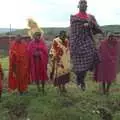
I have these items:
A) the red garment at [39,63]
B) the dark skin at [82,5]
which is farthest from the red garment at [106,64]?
the red garment at [39,63]

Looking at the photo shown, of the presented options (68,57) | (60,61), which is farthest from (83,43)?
(60,61)

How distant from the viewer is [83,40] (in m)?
13.2

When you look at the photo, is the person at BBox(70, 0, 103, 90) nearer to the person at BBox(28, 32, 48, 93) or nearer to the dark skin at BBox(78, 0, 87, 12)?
the dark skin at BBox(78, 0, 87, 12)

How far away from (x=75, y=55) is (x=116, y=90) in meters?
2.11

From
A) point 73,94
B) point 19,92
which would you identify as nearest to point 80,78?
point 73,94

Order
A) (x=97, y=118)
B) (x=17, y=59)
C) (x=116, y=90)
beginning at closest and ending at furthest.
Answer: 1. (x=97, y=118)
2. (x=17, y=59)
3. (x=116, y=90)

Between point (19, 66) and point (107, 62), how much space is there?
86.3 inches

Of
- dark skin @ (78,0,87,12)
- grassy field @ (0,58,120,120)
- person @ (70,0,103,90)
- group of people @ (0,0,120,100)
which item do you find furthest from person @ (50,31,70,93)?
dark skin @ (78,0,87,12)

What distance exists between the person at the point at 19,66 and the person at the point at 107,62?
1779 mm

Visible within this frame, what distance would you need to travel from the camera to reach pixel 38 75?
534 inches

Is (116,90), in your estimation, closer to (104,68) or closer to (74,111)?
(104,68)

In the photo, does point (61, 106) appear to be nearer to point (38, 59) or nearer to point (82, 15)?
point (38, 59)

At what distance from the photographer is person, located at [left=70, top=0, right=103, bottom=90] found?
1306cm

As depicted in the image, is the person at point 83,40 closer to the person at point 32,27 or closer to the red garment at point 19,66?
the person at point 32,27
